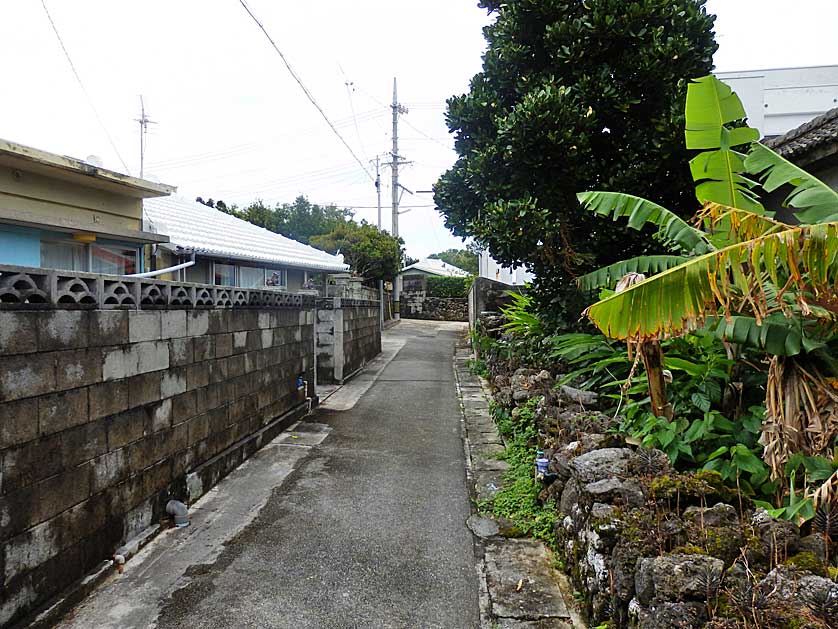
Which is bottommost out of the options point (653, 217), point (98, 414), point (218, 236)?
point (98, 414)

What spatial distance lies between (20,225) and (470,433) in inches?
231

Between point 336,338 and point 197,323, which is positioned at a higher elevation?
point 197,323

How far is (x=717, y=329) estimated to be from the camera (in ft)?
13.1

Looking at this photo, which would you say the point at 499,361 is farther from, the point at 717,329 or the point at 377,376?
the point at 717,329

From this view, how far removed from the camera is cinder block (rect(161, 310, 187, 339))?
473 cm

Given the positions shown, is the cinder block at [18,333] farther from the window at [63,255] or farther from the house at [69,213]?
the window at [63,255]

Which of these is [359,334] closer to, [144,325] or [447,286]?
[144,325]

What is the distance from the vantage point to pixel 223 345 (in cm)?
596

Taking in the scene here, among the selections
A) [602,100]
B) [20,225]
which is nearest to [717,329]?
[602,100]

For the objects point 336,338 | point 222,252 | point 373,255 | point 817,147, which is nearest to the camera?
point 817,147

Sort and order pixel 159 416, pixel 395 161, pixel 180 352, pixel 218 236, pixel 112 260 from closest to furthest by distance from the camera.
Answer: pixel 159 416, pixel 180 352, pixel 112 260, pixel 218 236, pixel 395 161

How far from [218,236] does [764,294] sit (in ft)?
32.7

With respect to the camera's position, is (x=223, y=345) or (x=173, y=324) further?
(x=223, y=345)

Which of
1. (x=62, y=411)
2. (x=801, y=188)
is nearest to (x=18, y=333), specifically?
(x=62, y=411)
